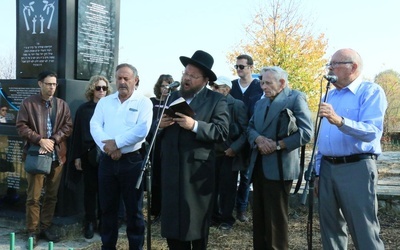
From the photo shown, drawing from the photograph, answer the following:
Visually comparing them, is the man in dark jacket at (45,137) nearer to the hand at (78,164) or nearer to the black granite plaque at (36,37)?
the hand at (78,164)

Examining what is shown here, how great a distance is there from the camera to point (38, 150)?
542 centimetres

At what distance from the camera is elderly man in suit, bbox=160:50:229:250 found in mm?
4047

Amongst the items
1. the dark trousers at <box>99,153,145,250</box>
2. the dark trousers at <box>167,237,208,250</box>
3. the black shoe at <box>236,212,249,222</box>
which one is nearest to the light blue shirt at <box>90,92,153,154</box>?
the dark trousers at <box>99,153,145,250</box>

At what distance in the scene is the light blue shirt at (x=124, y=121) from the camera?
4824mm

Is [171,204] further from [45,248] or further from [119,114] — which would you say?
[45,248]

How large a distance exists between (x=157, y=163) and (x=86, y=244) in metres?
A: 1.43

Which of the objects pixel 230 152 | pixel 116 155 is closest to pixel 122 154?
pixel 116 155

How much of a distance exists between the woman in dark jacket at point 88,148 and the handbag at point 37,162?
429 millimetres

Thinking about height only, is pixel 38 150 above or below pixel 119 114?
below

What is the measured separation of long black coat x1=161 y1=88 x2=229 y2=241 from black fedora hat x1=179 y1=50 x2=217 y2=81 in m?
0.21

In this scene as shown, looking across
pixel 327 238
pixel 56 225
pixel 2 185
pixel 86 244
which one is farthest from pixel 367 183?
pixel 2 185

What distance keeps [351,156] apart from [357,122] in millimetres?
341

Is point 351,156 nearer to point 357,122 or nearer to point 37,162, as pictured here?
point 357,122

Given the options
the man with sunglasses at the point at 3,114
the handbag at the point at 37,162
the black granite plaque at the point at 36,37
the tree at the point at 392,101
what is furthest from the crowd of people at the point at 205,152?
the tree at the point at 392,101
